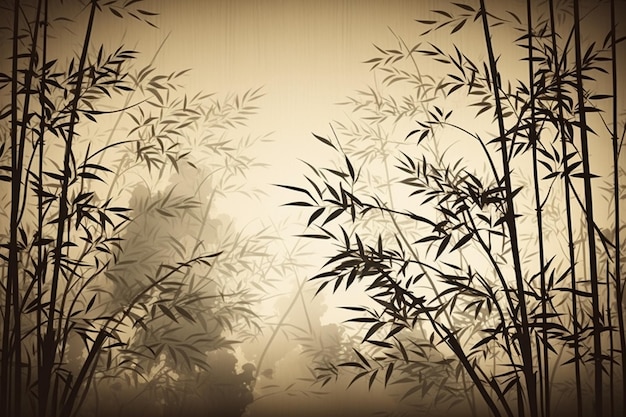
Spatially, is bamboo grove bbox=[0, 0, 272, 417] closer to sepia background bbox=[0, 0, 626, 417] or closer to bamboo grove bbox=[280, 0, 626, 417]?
sepia background bbox=[0, 0, 626, 417]

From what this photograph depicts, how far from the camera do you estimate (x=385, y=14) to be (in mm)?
3125

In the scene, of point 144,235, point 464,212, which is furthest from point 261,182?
point 464,212

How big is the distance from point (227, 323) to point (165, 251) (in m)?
0.47

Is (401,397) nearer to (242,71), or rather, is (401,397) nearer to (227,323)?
(227,323)

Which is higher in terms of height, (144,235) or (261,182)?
(261,182)

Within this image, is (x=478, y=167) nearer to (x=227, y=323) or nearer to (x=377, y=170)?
(x=377, y=170)

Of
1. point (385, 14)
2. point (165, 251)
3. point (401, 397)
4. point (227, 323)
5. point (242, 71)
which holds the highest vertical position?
point (385, 14)

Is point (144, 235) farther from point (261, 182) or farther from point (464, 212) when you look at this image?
point (464, 212)

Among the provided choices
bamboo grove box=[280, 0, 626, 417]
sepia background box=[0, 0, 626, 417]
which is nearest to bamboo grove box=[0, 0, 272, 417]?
sepia background box=[0, 0, 626, 417]

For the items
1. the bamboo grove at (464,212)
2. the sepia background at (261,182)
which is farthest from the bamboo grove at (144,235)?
the bamboo grove at (464,212)

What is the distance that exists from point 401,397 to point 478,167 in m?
1.21

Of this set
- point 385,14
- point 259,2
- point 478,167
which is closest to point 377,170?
point 478,167

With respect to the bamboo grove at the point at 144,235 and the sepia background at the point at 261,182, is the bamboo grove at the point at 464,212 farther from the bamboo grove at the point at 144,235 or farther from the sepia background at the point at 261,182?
the bamboo grove at the point at 144,235

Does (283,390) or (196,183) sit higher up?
(196,183)
